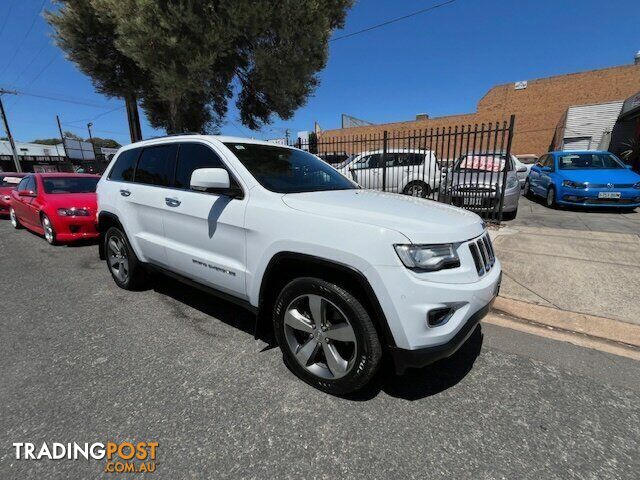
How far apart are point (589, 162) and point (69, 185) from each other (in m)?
12.8

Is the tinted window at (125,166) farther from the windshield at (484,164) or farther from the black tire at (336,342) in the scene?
the windshield at (484,164)

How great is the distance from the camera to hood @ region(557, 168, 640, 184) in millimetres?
8066

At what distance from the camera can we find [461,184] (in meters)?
8.09

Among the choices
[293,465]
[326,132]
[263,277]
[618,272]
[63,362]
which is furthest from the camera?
[326,132]

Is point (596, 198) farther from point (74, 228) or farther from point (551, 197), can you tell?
point (74, 228)

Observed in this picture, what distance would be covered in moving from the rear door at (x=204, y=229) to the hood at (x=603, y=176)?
9.05 meters

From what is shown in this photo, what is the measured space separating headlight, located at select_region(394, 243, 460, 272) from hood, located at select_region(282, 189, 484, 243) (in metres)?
0.04

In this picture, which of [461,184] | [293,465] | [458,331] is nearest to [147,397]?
[293,465]

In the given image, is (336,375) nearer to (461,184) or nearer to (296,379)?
(296,379)

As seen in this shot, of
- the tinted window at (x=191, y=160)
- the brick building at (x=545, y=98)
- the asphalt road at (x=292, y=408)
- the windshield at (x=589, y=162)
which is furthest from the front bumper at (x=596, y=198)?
the brick building at (x=545, y=98)

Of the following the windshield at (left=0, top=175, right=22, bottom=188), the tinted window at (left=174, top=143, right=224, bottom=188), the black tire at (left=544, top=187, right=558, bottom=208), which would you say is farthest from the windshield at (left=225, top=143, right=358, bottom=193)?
the windshield at (left=0, top=175, right=22, bottom=188)

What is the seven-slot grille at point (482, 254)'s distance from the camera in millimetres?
2220

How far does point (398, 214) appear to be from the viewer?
223 centimetres

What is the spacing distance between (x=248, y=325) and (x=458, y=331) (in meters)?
2.01
